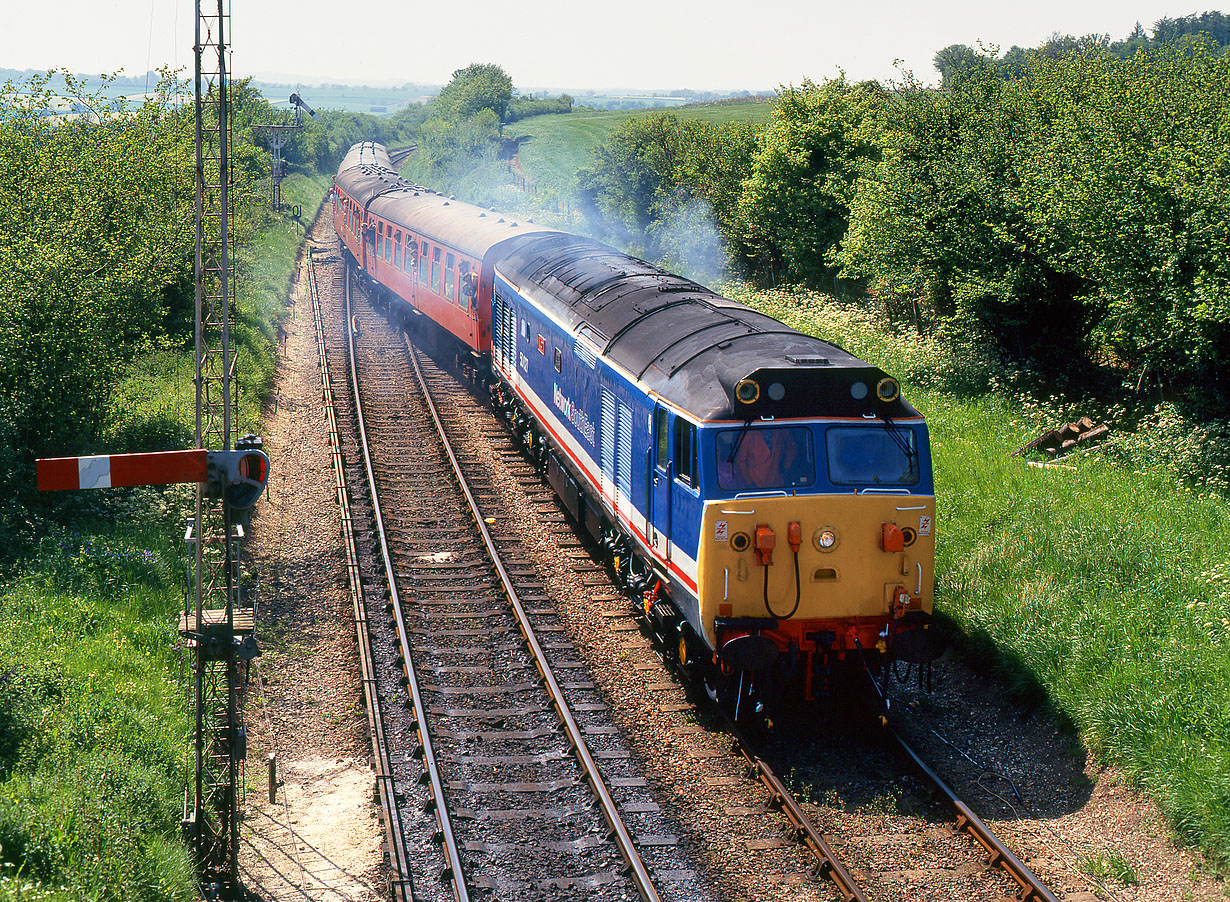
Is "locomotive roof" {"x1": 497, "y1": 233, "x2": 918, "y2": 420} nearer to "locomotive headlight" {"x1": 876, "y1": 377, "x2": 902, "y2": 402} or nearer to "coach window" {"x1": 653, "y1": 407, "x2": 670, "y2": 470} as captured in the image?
"locomotive headlight" {"x1": 876, "y1": 377, "x2": 902, "y2": 402}

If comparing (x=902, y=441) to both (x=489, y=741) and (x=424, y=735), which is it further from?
(x=424, y=735)

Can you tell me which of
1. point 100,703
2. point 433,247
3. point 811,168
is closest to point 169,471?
point 100,703

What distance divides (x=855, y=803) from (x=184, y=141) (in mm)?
24490

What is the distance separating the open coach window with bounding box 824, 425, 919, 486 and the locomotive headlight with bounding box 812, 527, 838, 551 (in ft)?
1.61

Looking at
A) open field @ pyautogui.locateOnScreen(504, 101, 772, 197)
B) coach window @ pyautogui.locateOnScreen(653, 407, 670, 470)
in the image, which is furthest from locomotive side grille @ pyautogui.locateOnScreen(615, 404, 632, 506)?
open field @ pyautogui.locateOnScreen(504, 101, 772, 197)

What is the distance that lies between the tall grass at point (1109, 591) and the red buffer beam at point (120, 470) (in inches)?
334

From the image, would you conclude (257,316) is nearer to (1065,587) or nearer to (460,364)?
(460,364)

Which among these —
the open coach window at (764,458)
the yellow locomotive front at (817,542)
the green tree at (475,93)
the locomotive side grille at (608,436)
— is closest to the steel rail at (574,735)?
the yellow locomotive front at (817,542)

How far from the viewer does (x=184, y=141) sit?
87.8ft

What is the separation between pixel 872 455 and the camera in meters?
10.4

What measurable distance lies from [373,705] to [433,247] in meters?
17.9

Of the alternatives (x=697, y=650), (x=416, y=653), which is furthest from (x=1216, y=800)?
(x=416, y=653)

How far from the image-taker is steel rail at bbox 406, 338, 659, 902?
8.51 m

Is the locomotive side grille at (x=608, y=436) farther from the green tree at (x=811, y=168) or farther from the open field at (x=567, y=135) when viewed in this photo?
the open field at (x=567, y=135)
